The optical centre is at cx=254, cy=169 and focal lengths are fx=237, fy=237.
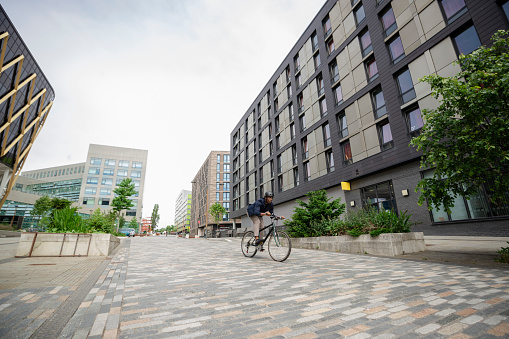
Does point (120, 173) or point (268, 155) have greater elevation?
point (120, 173)

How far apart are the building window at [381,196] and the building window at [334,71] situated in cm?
1087

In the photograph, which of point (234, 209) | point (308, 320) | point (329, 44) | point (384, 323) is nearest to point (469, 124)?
point (384, 323)

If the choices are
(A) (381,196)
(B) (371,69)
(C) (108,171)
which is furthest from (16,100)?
(C) (108,171)

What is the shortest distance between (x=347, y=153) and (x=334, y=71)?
8607mm

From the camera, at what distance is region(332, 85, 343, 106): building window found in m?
21.5

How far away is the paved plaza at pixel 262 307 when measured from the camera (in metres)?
2.00

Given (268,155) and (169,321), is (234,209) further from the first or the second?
(169,321)

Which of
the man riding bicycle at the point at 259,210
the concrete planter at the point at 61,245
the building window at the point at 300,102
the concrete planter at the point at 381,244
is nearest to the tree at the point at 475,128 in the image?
the concrete planter at the point at 381,244

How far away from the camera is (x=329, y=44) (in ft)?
78.3

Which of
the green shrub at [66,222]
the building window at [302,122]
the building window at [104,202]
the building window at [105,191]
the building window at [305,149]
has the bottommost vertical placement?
the green shrub at [66,222]

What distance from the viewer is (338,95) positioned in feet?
71.9

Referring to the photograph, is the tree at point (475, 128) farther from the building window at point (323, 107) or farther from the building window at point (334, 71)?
the building window at point (323, 107)

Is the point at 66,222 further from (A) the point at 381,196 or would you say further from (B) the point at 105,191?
(B) the point at 105,191

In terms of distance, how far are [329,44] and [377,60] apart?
7578 millimetres
